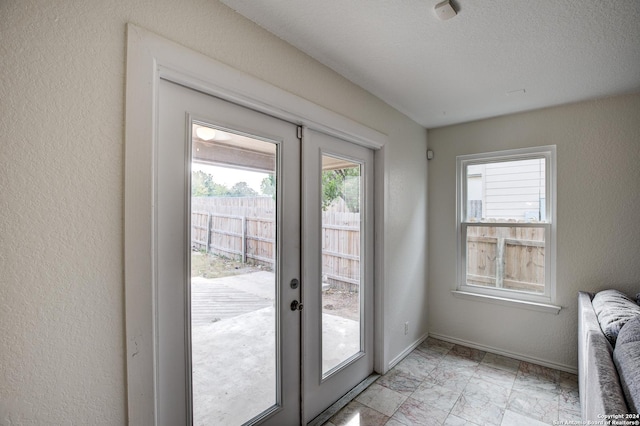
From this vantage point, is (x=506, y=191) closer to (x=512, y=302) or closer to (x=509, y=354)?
(x=512, y=302)

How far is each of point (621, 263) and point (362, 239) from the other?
7.07 ft

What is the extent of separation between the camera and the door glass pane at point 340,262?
221 cm

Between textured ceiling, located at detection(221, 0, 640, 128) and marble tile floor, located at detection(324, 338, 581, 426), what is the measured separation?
2.42 metres

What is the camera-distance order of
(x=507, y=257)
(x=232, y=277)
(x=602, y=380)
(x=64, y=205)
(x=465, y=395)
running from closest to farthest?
(x=64, y=205)
(x=602, y=380)
(x=232, y=277)
(x=465, y=395)
(x=507, y=257)

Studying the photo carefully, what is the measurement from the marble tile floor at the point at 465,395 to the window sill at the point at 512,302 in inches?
20.8

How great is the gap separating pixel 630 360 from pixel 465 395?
1438 millimetres

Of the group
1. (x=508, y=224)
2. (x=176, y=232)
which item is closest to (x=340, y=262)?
(x=176, y=232)

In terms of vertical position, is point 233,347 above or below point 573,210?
below

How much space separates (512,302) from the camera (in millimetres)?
2986

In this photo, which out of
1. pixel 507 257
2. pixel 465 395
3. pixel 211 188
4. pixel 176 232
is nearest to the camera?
pixel 176 232

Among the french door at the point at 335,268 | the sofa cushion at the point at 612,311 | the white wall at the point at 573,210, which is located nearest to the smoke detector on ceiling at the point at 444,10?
the french door at the point at 335,268

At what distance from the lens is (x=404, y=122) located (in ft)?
9.82

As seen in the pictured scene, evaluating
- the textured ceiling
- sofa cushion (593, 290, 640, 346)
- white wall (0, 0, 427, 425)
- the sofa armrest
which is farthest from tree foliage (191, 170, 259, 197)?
sofa cushion (593, 290, 640, 346)

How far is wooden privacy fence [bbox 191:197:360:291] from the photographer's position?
1509 mm
